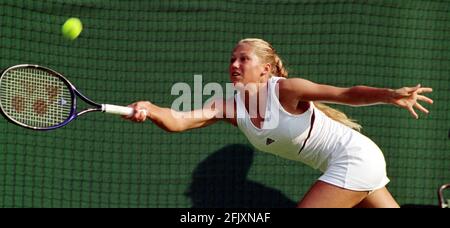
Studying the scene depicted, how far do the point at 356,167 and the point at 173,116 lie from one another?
925mm

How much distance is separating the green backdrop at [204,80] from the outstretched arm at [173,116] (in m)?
1.33

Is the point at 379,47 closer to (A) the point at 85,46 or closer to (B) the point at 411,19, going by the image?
(B) the point at 411,19

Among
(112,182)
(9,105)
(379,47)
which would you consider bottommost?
(112,182)

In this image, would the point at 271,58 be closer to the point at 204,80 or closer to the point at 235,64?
the point at 235,64

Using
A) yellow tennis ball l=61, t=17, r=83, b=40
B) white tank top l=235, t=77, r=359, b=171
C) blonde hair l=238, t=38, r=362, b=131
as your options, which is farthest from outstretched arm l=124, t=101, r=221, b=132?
yellow tennis ball l=61, t=17, r=83, b=40

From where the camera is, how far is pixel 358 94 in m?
4.41

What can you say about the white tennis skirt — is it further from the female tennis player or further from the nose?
the nose

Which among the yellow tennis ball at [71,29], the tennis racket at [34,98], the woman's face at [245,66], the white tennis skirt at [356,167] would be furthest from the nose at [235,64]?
the yellow tennis ball at [71,29]

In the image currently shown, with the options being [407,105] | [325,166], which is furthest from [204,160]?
[407,105]

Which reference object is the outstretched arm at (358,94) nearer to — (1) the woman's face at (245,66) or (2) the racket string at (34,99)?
(1) the woman's face at (245,66)

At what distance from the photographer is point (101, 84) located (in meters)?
6.36

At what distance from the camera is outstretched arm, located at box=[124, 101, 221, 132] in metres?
4.59

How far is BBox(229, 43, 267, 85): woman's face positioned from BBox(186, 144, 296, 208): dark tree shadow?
4.52ft

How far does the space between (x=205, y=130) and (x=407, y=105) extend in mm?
2368
